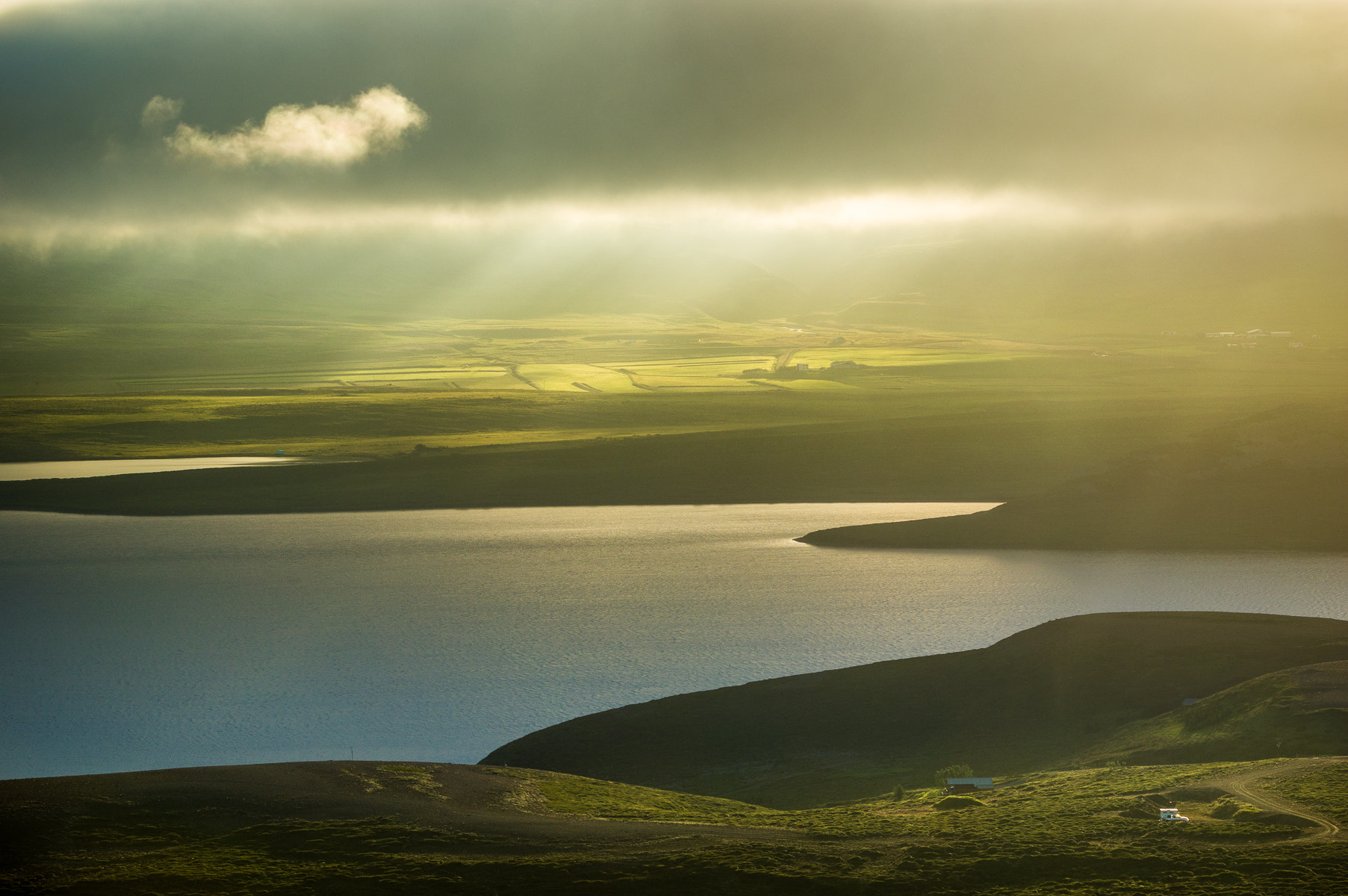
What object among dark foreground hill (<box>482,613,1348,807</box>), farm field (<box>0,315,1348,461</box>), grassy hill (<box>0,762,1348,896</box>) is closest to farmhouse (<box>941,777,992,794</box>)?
grassy hill (<box>0,762,1348,896</box>)

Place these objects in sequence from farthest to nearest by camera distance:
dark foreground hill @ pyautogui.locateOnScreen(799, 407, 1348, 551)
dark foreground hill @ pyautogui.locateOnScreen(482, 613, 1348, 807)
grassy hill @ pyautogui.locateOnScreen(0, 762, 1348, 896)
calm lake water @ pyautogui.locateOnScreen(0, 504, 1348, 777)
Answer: dark foreground hill @ pyautogui.locateOnScreen(799, 407, 1348, 551) < calm lake water @ pyautogui.locateOnScreen(0, 504, 1348, 777) < dark foreground hill @ pyautogui.locateOnScreen(482, 613, 1348, 807) < grassy hill @ pyautogui.locateOnScreen(0, 762, 1348, 896)

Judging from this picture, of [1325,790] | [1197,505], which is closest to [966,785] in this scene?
[1325,790]

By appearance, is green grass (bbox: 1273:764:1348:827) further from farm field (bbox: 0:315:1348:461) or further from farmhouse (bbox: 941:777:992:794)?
farm field (bbox: 0:315:1348:461)

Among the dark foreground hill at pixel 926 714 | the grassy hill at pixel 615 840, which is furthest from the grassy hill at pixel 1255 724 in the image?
the grassy hill at pixel 615 840

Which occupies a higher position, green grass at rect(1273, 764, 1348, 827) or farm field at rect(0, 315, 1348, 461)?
farm field at rect(0, 315, 1348, 461)

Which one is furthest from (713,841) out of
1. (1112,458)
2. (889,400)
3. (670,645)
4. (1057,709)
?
(889,400)

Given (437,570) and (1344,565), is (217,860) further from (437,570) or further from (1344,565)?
(1344,565)

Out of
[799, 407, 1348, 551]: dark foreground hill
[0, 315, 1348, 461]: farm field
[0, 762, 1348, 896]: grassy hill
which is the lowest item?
[0, 762, 1348, 896]: grassy hill
